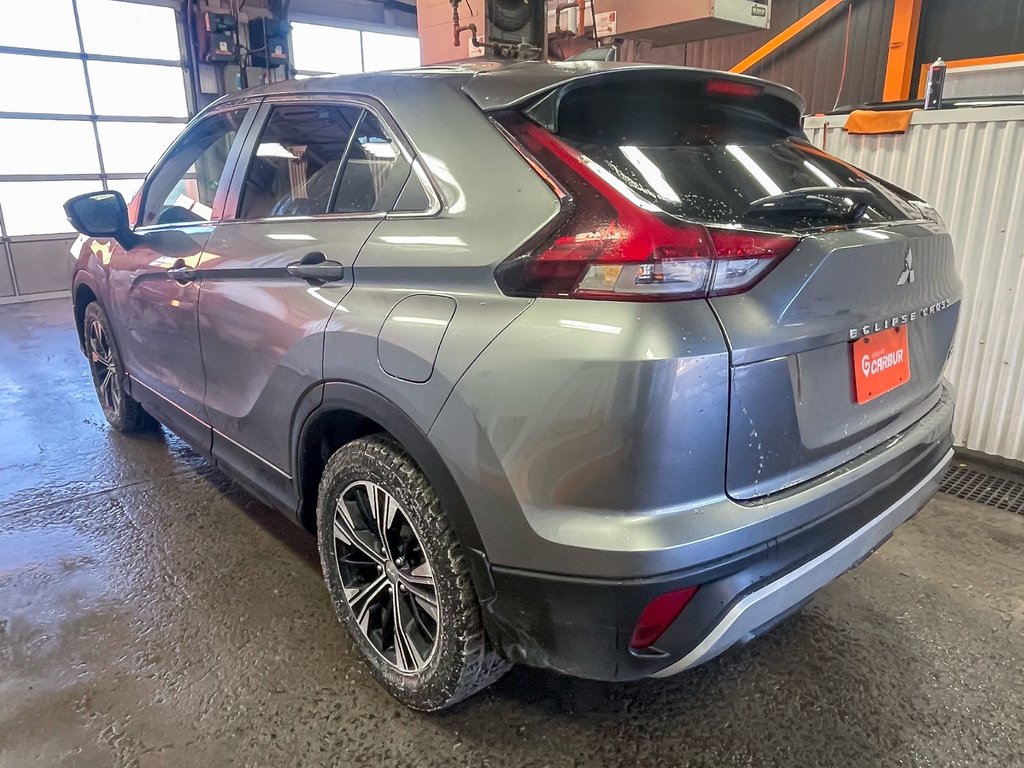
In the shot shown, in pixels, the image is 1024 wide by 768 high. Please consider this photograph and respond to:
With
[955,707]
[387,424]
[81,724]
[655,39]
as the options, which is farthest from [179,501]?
[655,39]

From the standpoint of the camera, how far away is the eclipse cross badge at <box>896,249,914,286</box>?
1558mm

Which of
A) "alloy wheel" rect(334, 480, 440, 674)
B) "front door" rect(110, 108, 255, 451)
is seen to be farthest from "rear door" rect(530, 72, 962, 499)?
"front door" rect(110, 108, 255, 451)

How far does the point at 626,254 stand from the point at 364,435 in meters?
0.93

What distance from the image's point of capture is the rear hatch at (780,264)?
1292 mm

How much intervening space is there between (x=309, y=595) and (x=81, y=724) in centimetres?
69

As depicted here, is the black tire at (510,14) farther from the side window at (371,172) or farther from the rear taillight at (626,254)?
the rear taillight at (626,254)

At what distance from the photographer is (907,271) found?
1.57m

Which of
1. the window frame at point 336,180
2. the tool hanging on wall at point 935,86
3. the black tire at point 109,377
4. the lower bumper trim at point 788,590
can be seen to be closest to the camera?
the lower bumper trim at point 788,590

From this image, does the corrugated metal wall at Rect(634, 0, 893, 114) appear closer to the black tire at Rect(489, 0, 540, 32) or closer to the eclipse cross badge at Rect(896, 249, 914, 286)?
the black tire at Rect(489, 0, 540, 32)

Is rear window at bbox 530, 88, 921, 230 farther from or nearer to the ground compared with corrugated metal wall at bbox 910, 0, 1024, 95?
nearer to the ground

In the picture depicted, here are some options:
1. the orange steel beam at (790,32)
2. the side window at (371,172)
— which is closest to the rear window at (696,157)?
the side window at (371,172)

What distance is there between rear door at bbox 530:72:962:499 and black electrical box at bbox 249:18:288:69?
896cm

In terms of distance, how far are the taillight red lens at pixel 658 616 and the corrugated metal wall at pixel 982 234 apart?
2.54 meters

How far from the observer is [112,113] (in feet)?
30.1
